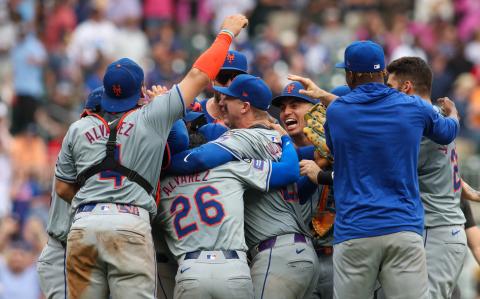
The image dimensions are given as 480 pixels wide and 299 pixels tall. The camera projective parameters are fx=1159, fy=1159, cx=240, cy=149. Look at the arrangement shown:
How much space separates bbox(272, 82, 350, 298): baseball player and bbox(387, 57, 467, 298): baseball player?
0.75m

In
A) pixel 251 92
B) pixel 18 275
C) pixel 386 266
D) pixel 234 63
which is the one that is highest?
pixel 234 63

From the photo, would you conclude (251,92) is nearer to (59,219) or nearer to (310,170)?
(310,170)

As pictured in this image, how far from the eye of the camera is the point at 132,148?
8.74 metres

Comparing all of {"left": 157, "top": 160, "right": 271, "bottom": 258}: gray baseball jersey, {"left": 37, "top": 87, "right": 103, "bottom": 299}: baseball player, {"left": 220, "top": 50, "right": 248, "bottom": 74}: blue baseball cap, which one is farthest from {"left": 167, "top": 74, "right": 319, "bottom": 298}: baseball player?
{"left": 37, "top": 87, "right": 103, "bottom": 299}: baseball player

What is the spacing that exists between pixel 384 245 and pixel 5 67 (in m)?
13.3

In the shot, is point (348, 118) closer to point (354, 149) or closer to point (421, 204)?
point (354, 149)

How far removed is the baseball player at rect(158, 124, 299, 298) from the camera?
8.88 metres

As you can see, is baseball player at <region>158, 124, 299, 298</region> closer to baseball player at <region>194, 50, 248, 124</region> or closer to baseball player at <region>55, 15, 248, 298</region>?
baseball player at <region>55, 15, 248, 298</region>

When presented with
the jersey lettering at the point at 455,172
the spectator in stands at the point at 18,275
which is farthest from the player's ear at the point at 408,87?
the spectator in stands at the point at 18,275

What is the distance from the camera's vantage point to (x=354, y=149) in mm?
8609

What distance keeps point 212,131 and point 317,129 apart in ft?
3.06

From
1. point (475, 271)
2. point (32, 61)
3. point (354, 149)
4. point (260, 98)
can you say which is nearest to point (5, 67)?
point (32, 61)

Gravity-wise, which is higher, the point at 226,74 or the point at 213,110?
the point at 226,74

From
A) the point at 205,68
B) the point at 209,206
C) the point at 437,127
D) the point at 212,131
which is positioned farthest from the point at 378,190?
the point at 212,131
